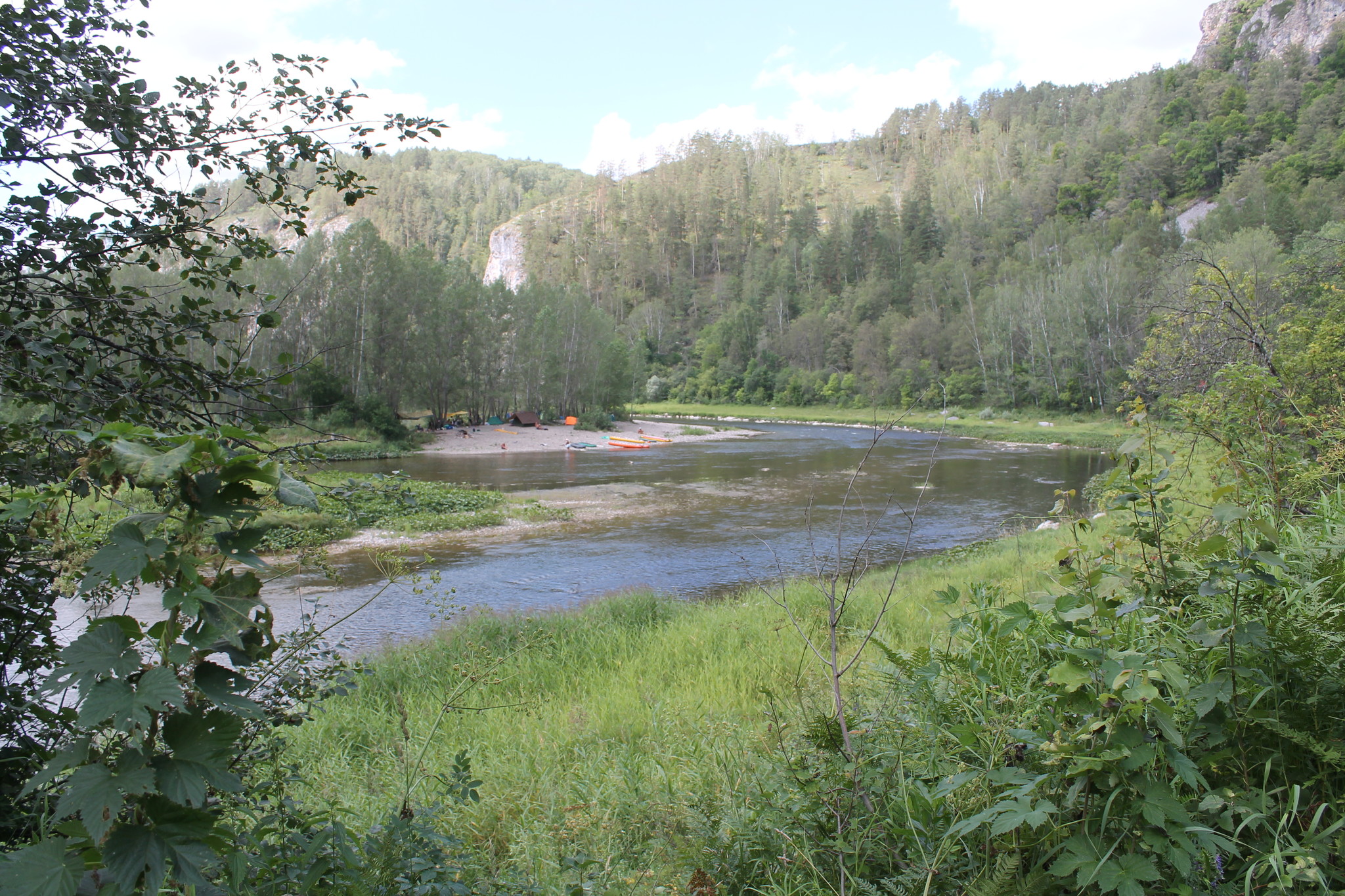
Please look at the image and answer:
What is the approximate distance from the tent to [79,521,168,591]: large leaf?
50187 millimetres

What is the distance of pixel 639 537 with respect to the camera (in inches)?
637

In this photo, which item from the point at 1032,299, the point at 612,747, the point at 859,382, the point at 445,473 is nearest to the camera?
the point at 612,747

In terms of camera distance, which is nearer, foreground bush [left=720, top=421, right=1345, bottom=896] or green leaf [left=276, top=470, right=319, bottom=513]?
green leaf [left=276, top=470, right=319, bottom=513]

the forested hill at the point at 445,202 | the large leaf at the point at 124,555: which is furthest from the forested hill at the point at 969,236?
the large leaf at the point at 124,555

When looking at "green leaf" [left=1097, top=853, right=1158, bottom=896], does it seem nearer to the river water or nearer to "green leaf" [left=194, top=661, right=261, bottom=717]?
the river water

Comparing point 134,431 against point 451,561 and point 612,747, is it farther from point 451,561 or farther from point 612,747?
point 451,561

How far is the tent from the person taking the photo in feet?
166

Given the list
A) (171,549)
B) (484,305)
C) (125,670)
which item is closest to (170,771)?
(125,670)

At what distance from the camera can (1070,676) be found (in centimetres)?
191

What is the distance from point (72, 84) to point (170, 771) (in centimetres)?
258

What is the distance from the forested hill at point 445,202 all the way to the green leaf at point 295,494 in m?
136

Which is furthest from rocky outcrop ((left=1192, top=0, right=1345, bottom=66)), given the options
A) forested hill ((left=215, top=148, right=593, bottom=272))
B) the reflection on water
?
forested hill ((left=215, top=148, right=593, bottom=272))

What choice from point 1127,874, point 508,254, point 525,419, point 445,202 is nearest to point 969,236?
point 525,419

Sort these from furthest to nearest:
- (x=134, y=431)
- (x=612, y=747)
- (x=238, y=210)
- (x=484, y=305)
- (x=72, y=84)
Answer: (x=484, y=305) → (x=612, y=747) → (x=238, y=210) → (x=72, y=84) → (x=134, y=431)
